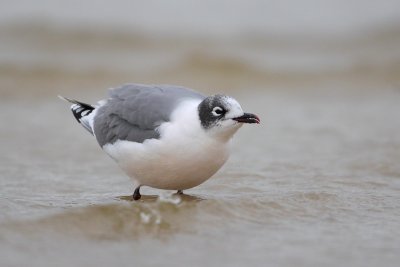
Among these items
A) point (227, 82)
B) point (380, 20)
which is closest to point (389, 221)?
point (227, 82)

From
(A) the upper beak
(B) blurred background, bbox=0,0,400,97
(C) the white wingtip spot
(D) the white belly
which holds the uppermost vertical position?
(B) blurred background, bbox=0,0,400,97

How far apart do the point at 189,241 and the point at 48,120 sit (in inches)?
205

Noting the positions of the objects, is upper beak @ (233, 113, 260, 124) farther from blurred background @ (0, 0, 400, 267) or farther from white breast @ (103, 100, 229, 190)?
blurred background @ (0, 0, 400, 267)

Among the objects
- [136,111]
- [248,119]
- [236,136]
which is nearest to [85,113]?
[136,111]

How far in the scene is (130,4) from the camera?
15.0 metres

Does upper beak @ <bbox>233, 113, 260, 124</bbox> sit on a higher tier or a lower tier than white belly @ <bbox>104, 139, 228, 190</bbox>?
higher

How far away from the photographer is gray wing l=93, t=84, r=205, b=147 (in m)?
5.01

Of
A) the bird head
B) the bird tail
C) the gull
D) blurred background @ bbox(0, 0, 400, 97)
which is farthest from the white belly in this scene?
blurred background @ bbox(0, 0, 400, 97)

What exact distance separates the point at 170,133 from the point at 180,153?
0.14 metres

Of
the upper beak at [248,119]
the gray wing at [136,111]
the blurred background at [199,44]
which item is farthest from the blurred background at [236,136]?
the upper beak at [248,119]

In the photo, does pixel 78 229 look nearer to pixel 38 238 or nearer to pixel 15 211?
pixel 38 238

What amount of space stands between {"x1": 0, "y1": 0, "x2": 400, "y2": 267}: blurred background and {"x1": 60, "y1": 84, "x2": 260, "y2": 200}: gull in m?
0.22

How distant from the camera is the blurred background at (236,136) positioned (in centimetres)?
429

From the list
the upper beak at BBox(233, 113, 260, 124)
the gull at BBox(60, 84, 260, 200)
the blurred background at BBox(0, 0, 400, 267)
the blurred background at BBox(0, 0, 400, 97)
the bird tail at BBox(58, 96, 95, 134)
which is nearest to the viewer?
the blurred background at BBox(0, 0, 400, 267)
